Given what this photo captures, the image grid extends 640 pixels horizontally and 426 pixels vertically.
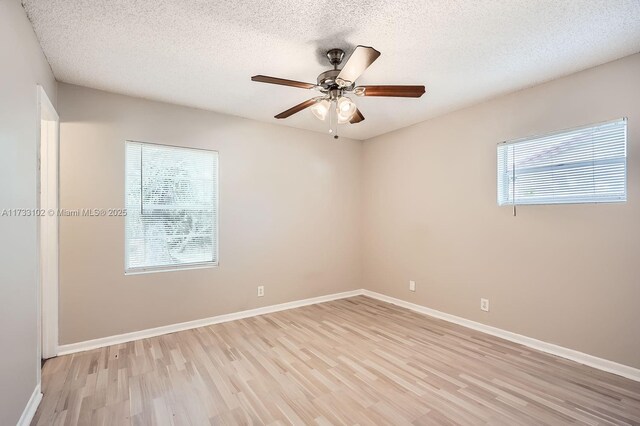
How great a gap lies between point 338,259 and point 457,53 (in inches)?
126

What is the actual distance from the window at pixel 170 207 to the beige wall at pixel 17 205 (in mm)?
1128

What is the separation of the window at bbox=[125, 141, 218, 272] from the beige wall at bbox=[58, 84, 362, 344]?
0.10m

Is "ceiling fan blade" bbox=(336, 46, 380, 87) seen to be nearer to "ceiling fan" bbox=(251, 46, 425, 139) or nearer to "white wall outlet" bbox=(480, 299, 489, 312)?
"ceiling fan" bbox=(251, 46, 425, 139)

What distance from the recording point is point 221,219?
12.0ft

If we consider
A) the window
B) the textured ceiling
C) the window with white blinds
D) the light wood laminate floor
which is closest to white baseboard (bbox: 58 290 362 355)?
the light wood laminate floor

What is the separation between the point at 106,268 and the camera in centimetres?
298

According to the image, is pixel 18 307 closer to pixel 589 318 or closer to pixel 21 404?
pixel 21 404

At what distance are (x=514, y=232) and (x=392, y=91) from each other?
2.02 m

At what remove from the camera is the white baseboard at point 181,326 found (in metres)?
2.85

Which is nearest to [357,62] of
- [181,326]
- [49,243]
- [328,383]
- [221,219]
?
[328,383]

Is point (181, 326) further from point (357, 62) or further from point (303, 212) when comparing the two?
point (357, 62)

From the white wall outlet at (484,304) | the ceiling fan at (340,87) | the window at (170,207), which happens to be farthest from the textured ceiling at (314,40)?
the white wall outlet at (484,304)

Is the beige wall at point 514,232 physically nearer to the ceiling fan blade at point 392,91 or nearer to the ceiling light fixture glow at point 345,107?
the ceiling fan blade at point 392,91

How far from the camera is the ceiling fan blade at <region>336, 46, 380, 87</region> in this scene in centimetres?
174
